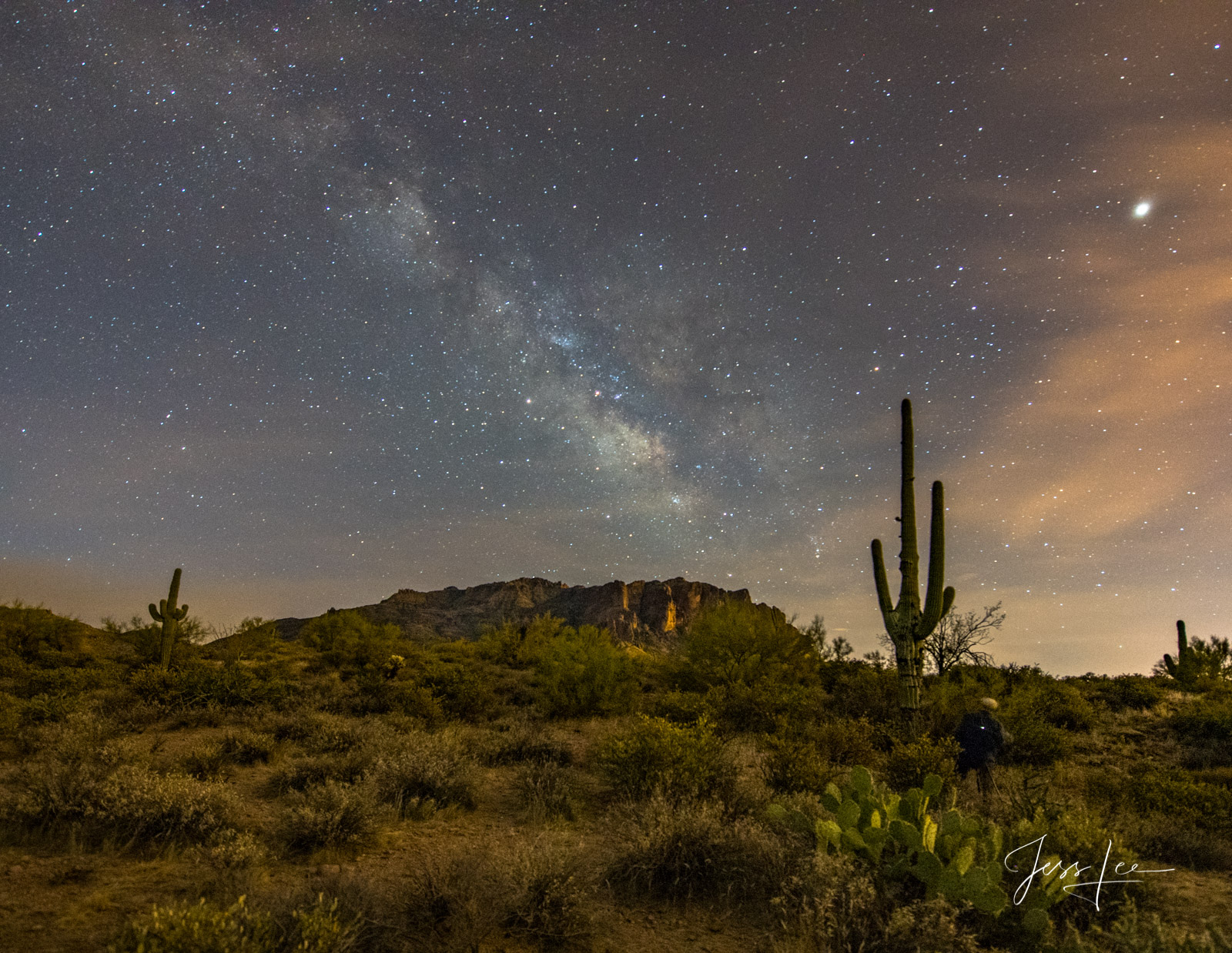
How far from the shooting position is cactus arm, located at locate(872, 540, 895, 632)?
11828mm

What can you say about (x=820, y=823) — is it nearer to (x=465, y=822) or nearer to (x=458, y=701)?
(x=465, y=822)

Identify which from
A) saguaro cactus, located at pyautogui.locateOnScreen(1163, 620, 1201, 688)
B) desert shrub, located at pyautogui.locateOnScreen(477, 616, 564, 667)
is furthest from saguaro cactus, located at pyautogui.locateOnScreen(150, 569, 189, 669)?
saguaro cactus, located at pyautogui.locateOnScreen(1163, 620, 1201, 688)

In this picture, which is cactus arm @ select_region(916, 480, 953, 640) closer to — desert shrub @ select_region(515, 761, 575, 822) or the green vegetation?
the green vegetation

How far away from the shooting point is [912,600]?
455 inches

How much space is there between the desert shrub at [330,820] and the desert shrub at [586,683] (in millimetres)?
8420

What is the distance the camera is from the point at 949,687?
15203 mm

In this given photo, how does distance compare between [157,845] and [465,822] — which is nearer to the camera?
[157,845]

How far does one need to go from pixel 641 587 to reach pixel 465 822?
333 ft

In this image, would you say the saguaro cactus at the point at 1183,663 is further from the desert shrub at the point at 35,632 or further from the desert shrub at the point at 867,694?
the desert shrub at the point at 35,632

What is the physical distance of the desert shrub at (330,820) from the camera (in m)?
5.73

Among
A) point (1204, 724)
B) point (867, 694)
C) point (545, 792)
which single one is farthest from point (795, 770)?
point (1204, 724)

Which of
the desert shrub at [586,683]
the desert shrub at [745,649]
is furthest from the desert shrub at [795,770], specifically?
the desert shrub at [586,683]

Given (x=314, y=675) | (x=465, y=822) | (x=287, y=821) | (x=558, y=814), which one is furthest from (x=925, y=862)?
(x=314, y=675)

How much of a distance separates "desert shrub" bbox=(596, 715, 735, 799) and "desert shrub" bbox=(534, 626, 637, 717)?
6331mm
